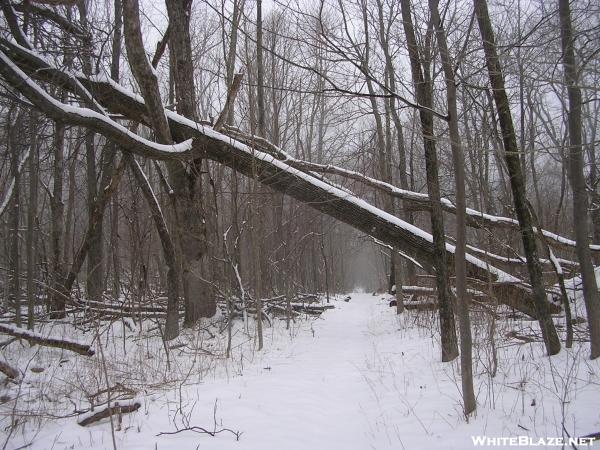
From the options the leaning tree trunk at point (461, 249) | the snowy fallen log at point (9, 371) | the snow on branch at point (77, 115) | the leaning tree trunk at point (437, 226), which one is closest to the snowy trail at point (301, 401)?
the leaning tree trunk at point (461, 249)

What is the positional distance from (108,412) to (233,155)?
4072 millimetres

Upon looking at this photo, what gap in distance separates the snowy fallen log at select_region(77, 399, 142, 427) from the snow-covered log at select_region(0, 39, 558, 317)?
10.7ft

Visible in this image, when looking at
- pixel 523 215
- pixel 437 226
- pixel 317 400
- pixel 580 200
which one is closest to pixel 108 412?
pixel 317 400

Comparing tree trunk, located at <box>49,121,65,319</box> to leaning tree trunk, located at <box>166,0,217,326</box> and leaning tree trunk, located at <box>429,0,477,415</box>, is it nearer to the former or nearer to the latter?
leaning tree trunk, located at <box>166,0,217,326</box>

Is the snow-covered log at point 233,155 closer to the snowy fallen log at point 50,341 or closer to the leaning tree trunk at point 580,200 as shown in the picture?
the leaning tree trunk at point 580,200

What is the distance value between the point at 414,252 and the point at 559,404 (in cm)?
287

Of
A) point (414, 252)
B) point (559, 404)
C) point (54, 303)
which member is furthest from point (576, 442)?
point (54, 303)

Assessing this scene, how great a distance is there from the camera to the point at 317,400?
4.04m

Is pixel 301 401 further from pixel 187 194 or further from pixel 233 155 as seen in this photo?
pixel 187 194

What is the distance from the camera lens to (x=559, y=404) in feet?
10.2

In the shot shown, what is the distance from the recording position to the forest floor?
117 inches

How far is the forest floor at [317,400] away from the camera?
2979mm

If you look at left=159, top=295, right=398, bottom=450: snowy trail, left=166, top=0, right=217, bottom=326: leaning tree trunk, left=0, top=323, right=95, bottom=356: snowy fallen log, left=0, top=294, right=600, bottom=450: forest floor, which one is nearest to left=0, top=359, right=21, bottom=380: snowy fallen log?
left=0, top=294, right=600, bottom=450: forest floor

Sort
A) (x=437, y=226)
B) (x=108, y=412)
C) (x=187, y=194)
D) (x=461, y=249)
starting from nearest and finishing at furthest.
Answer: (x=461, y=249)
(x=108, y=412)
(x=437, y=226)
(x=187, y=194)
